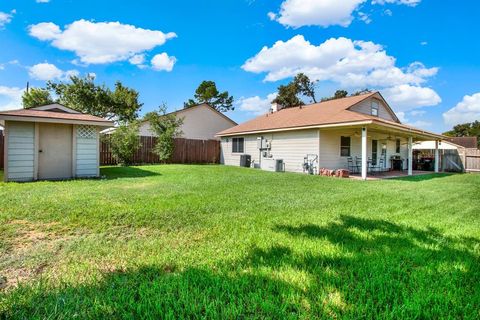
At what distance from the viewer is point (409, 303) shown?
192cm

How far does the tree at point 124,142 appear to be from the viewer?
14914 millimetres

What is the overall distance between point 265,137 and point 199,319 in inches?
581

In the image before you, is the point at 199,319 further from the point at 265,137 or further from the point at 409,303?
the point at 265,137

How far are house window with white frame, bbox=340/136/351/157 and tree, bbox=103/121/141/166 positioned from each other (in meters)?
12.0

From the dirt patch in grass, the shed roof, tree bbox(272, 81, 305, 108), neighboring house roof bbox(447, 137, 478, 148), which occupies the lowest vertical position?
the dirt patch in grass

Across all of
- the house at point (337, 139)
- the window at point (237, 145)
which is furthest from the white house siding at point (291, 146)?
the window at point (237, 145)

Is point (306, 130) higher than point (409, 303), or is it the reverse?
point (306, 130)

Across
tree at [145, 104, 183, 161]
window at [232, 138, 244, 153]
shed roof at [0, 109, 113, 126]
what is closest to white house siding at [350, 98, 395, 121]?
window at [232, 138, 244, 153]

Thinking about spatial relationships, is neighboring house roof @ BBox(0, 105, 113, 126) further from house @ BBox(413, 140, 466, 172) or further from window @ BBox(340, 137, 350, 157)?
house @ BBox(413, 140, 466, 172)

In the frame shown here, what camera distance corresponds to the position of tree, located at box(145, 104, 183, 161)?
55.1ft

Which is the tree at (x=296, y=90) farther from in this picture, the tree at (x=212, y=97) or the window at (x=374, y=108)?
the window at (x=374, y=108)

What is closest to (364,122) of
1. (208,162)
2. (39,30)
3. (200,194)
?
(200,194)

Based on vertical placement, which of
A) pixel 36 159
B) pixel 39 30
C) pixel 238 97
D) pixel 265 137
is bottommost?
pixel 36 159

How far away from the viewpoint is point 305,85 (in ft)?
111
